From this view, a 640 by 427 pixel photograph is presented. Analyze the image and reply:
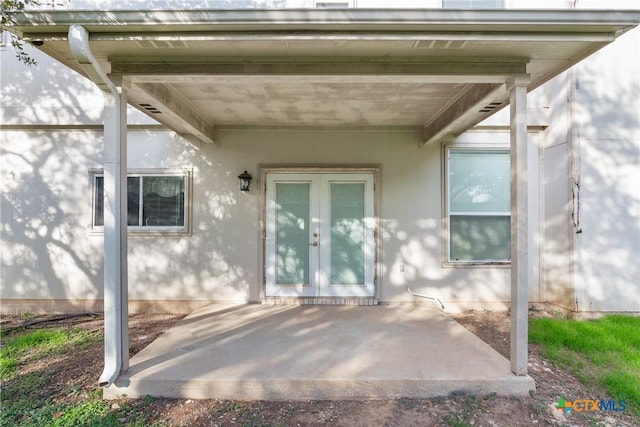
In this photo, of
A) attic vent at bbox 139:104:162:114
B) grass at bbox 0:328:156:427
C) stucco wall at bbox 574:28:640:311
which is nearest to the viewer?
grass at bbox 0:328:156:427

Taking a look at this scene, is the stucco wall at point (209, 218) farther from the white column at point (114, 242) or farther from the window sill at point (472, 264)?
the white column at point (114, 242)

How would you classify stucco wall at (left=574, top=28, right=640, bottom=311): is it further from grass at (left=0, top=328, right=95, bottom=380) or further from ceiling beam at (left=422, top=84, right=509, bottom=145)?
grass at (left=0, top=328, right=95, bottom=380)

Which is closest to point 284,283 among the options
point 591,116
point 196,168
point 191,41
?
point 196,168

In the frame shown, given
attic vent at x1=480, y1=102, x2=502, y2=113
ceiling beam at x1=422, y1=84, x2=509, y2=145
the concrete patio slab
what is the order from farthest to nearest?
1. attic vent at x1=480, y1=102, x2=502, y2=113
2. ceiling beam at x1=422, y1=84, x2=509, y2=145
3. the concrete patio slab

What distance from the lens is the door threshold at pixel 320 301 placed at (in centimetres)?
496

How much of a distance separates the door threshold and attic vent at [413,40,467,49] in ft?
11.4

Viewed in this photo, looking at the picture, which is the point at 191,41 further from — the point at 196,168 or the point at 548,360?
the point at 548,360

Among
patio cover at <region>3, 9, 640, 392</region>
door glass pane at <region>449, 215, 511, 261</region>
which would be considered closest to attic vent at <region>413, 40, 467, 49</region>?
patio cover at <region>3, 9, 640, 392</region>

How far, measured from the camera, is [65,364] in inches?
130

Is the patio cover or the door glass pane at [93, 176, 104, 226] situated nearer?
the patio cover

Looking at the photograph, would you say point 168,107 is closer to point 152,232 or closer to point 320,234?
point 152,232

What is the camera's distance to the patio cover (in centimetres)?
237

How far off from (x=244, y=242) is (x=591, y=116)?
5.08m

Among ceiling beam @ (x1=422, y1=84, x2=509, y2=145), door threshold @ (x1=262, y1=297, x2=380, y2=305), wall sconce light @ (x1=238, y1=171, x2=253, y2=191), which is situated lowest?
door threshold @ (x1=262, y1=297, x2=380, y2=305)
